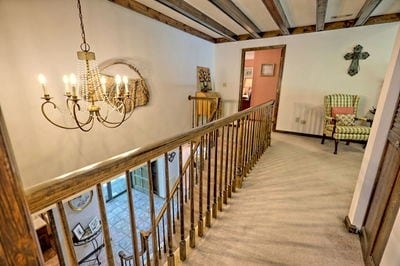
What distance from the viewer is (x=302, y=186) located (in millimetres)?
2387

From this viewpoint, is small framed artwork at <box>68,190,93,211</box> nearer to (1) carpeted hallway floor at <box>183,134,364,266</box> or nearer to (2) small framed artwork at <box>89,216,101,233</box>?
(2) small framed artwork at <box>89,216,101,233</box>

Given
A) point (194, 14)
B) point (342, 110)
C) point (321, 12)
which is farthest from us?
point (342, 110)

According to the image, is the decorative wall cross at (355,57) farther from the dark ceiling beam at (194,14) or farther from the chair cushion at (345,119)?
the dark ceiling beam at (194,14)

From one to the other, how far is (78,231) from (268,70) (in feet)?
20.5

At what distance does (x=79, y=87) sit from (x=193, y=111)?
2.62 meters

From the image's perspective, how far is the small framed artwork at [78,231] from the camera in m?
3.49

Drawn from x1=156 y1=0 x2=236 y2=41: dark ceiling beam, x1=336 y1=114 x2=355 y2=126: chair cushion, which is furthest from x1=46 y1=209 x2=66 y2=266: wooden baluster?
x1=336 y1=114 x2=355 y2=126: chair cushion

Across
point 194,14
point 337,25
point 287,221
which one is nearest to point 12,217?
point 287,221

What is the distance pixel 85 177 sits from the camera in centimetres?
68

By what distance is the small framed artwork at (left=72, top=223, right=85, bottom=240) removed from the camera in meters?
3.49

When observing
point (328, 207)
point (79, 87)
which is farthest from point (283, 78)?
point (79, 87)

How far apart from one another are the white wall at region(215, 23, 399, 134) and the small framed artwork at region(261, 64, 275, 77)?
1.33 meters

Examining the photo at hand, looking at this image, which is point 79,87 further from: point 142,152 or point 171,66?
point 142,152

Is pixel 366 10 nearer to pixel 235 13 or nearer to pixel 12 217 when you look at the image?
pixel 235 13
